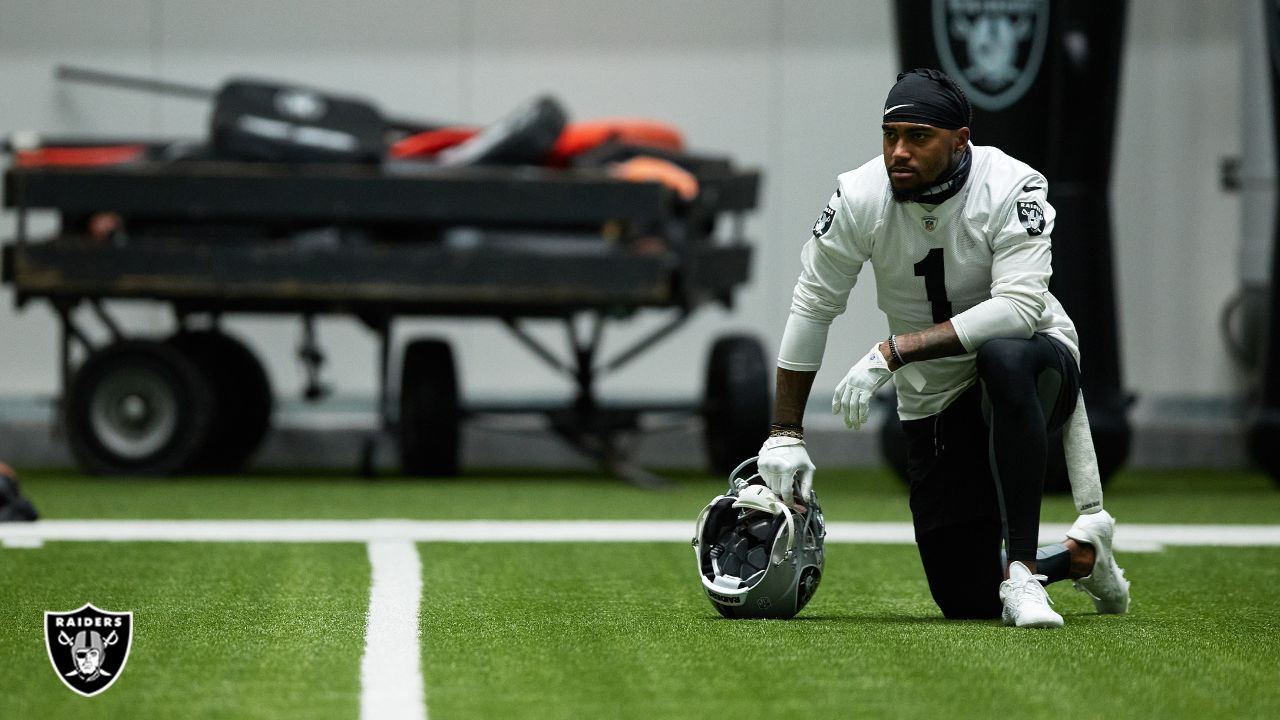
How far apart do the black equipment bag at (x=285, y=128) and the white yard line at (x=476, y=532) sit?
106 inches

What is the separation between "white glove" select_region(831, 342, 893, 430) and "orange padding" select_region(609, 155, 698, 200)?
4.89 metres

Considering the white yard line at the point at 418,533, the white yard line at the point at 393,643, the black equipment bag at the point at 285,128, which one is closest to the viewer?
the white yard line at the point at 393,643

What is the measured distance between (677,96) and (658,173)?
2.46 meters

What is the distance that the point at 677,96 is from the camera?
38.6 ft

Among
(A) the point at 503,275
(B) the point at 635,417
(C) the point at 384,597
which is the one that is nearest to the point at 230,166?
(A) the point at 503,275

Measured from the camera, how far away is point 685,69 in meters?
11.8

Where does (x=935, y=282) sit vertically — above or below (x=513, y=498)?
above

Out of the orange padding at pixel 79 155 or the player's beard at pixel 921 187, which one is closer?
the player's beard at pixel 921 187

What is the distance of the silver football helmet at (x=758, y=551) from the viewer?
14.5 feet

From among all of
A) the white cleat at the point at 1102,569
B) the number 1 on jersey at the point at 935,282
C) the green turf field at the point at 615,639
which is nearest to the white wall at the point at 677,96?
the green turf field at the point at 615,639

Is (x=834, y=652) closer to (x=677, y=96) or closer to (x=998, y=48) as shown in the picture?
(x=998, y=48)

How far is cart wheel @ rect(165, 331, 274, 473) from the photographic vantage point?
10.1m

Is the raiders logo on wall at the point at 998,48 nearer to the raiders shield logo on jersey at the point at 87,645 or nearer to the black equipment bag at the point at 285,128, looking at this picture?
the black equipment bag at the point at 285,128

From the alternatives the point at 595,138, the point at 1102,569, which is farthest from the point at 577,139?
the point at 1102,569
